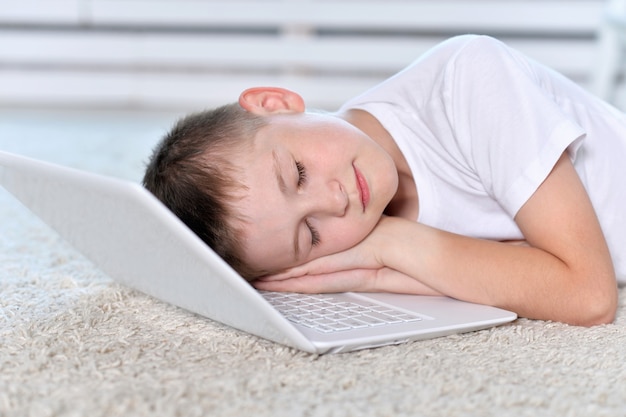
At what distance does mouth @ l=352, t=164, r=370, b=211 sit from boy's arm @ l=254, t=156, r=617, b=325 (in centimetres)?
7

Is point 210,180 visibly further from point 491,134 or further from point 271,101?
point 491,134

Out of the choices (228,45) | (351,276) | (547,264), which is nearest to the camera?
(547,264)

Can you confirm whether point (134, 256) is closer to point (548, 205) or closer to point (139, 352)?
point (139, 352)

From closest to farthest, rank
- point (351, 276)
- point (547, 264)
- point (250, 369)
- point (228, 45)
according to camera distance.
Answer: point (250, 369) → point (547, 264) → point (351, 276) → point (228, 45)

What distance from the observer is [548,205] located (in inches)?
37.2

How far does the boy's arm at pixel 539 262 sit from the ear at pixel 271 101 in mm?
212

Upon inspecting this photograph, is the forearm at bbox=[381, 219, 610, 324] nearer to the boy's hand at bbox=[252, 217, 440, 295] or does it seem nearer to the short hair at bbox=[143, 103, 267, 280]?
the boy's hand at bbox=[252, 217, 440, 295]

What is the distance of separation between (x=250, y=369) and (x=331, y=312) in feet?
0.63

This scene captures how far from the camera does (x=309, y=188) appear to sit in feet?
3.13

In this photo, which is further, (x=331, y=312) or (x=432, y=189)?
(x=432, y=189)

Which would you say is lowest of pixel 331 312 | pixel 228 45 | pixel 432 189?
pixel 331 312

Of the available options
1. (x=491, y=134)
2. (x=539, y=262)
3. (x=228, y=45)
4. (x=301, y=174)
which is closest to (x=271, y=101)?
(x=301, y=174)

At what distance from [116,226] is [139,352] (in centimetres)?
13

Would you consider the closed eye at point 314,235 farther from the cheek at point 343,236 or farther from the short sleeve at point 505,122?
the short sleeve at point 505,122
